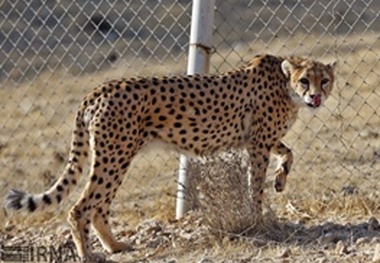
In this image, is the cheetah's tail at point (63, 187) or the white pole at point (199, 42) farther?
the white pole at point (199, 42)

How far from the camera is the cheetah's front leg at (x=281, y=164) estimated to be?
17.1ft

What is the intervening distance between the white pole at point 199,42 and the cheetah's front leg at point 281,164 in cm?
44

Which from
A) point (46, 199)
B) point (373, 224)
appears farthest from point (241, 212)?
point (46, 199)

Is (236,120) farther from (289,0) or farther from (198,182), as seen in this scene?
(289,0)

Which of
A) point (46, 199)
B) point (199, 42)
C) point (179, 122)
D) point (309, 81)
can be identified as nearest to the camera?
point (46, 199)

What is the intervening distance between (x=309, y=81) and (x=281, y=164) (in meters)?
0.42

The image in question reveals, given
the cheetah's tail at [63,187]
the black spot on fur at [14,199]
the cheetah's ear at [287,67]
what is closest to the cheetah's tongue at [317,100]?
the cheetah's ear at [287,67]

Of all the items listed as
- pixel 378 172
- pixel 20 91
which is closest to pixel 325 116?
pixel 378 172

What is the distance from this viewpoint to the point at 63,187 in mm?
5016

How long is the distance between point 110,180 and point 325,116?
406cm

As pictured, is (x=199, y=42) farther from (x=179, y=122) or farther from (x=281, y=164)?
(x=281, y=164)

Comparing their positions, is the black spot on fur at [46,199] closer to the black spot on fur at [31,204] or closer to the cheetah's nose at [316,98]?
the black spot on fur at [31,204]

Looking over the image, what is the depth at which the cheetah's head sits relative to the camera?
514 cm

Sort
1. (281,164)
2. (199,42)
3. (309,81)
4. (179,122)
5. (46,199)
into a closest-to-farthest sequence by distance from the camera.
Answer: (46,199) → (179,122) → (309,81) → (281,164) → (199,42)
